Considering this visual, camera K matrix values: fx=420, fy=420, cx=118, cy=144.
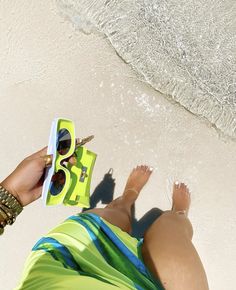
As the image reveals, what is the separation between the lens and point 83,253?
1040 millimetres

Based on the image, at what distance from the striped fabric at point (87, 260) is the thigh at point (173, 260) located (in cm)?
3

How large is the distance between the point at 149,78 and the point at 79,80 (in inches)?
10.2

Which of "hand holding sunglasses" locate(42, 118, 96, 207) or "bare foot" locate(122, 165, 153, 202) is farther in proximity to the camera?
"bare foot" locate(122, 165, 153, 202)

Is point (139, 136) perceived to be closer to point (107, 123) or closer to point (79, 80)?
point (107, 123)

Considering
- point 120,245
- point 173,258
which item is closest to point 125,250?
point 120,245

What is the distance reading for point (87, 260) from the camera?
3.35 ft

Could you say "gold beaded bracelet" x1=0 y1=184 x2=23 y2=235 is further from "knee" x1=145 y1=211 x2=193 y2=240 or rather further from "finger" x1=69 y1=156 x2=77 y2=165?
"knee" x1=145 y1=211 x2=193 y2=240

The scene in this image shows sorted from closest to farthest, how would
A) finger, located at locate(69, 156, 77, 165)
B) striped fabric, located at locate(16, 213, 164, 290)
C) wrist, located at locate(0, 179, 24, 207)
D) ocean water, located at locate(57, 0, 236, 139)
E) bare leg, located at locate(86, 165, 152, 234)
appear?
striped fabric, located at locate(16, 213, 164, 290)
wrist, located at locate(0, 179, 24, 207)
finger, located at locate(69, 156, 77, 165)
bare leg, located at locate(86, 165, 152, 234)
ocean water, located at locate(57, 0, 236, 139)

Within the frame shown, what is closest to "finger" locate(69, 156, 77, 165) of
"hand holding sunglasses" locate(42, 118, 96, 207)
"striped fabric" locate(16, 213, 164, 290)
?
"hand holding sunglasses" locate(42, 118, 96, 207)

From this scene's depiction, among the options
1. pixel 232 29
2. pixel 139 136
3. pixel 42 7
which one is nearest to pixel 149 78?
pixel 139 136

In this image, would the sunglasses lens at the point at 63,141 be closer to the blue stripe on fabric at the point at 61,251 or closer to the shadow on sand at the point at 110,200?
the blue stripe on fabric at the point at 61,251

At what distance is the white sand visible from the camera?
1470mm

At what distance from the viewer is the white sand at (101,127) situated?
1.47 m

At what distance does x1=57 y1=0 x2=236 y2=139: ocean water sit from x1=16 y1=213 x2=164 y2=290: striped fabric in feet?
1.93
